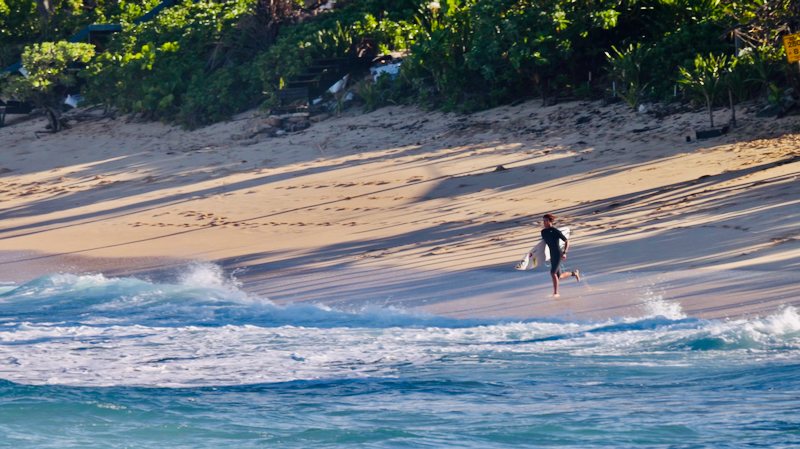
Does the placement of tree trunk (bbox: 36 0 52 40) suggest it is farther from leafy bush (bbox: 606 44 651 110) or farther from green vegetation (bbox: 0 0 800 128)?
leafy bush (bbox: 606 44 651 110)

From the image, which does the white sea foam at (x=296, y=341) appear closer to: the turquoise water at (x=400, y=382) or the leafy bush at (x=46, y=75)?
the turquoise water at (x=400, y=382)

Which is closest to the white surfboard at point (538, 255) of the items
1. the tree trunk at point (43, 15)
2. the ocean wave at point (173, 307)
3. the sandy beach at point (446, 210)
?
the sandy beach at point (446, 210)

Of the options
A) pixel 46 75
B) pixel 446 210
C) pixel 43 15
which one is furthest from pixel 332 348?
pixel 43 15

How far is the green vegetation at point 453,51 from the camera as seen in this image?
50.3 ft

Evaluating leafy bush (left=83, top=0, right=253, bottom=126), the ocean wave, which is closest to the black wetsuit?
the ocean wave

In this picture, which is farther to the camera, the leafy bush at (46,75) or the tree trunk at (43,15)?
the tree trunk at (43,15)

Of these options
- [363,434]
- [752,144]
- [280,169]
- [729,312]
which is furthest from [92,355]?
[752,144]

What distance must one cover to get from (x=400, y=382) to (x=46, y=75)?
1859 cm

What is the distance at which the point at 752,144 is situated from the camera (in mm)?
13375

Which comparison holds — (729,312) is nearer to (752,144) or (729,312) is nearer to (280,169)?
(752,144)

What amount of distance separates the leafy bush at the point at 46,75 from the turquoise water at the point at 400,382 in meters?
14.8

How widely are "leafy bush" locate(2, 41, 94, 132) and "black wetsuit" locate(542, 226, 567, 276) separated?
17157 millimetres

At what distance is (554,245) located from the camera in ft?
28.9

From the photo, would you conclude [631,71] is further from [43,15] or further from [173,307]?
[43,15]
